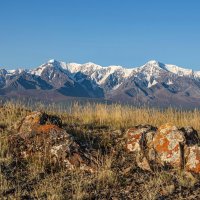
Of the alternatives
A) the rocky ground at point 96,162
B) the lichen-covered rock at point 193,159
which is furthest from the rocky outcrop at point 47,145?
the lichen-covered rock at point 193,159

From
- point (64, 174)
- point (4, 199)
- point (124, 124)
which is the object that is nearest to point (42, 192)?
point (4, 199)

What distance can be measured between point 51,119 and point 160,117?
6135 millimetres

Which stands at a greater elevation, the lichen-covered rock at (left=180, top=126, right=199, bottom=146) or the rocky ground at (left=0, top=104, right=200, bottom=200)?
the lichen-covered rock at (left=180, top=126, right=199, bottom=146)

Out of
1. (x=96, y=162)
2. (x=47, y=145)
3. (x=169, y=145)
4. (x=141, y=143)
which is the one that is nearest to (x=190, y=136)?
(x=169, y=145)

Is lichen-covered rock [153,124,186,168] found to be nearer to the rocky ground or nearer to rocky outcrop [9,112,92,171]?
the rocky ground

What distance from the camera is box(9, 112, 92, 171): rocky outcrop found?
29.0 feet

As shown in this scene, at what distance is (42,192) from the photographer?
7.04 m

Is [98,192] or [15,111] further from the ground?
[15,111]

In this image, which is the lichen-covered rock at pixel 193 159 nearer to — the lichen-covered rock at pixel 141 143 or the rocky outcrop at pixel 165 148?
the rocky outcrop at pixel 165 148

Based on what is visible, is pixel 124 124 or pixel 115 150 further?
pixel 124 124

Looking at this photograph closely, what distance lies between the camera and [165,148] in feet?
30.6

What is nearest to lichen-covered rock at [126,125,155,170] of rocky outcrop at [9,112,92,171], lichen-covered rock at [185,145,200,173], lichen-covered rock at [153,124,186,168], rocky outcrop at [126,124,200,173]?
rocky outcrop at [126,124,200,173]

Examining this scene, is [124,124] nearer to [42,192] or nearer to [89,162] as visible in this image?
[89,162]

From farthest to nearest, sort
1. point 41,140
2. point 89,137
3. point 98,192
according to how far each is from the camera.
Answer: point 89,137 < point 41,140 < point 98,192
